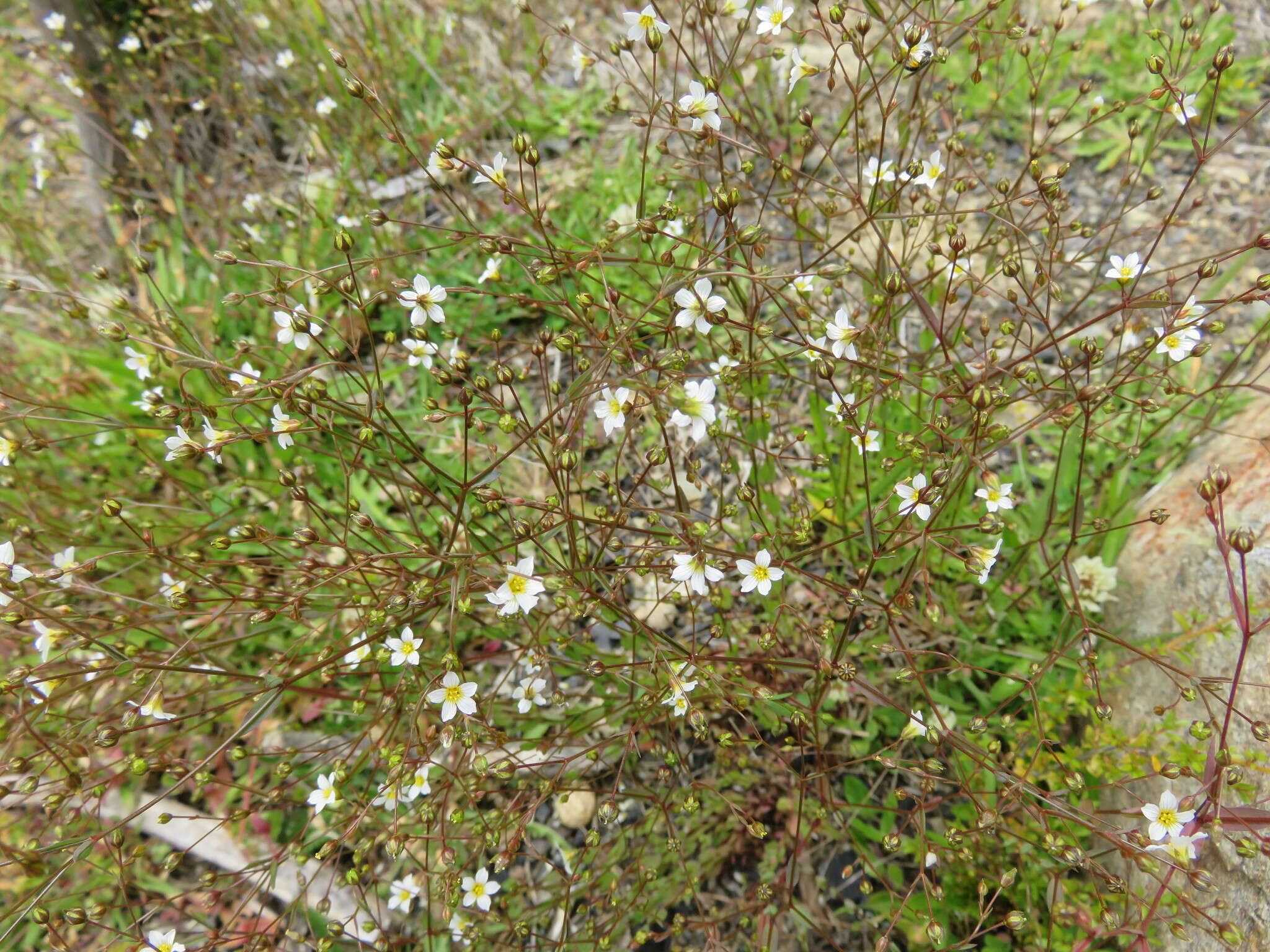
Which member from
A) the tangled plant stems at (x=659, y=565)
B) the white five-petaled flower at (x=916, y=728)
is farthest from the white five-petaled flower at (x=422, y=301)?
the white five-petaled flower at (x=916, y=728)

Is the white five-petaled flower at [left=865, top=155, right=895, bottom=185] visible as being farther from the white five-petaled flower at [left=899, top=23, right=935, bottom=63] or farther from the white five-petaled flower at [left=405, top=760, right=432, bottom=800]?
the white five-petaled flower at [left=405, top=760, right=432, bottom=800]

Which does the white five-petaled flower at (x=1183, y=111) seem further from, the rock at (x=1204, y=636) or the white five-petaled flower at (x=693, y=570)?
the white five-petaled flower at (x=693, y=570)

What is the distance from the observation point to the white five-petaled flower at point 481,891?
2.29 meters

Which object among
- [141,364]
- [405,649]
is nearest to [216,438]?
[405,649]

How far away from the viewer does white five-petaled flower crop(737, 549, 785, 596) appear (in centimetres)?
199

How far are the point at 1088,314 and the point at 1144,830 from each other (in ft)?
8.67

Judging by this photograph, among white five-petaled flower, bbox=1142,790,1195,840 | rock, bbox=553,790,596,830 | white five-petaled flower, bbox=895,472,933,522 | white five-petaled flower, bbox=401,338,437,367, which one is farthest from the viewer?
rock, bbox=553,790,596,830

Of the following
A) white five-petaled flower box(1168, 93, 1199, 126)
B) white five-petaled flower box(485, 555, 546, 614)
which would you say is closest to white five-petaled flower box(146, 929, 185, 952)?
white five-petaled flower box(485, 555, 546, 614)

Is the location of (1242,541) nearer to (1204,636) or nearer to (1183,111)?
(1204,636)

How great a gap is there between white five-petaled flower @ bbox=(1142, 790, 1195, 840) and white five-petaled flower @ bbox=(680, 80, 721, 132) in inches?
80.3

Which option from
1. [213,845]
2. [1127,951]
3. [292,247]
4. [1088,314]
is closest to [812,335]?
[1127,951]

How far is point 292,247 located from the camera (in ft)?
14.7

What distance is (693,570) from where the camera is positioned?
78.9 inches

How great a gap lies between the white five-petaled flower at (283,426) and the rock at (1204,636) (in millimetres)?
2263
